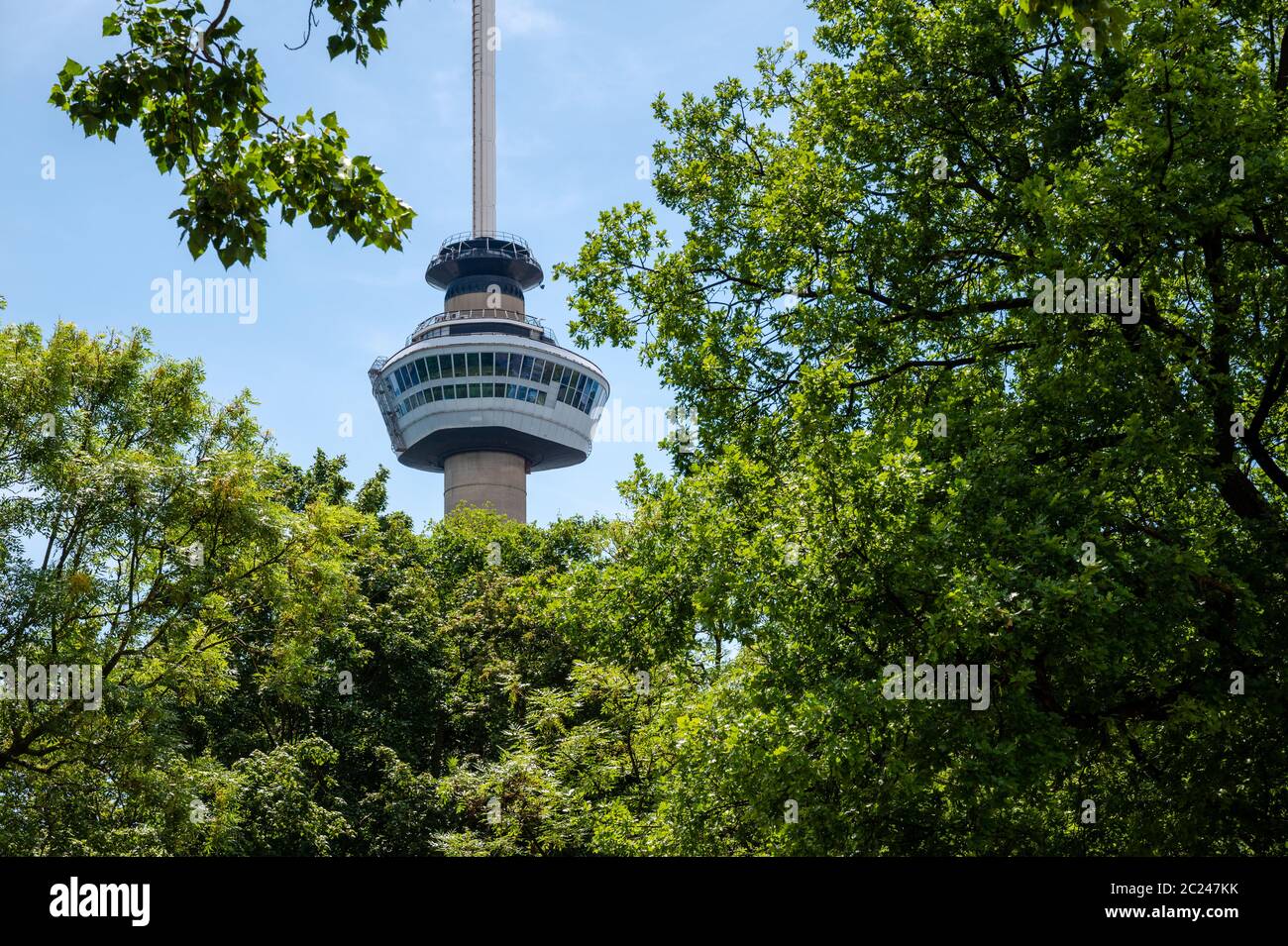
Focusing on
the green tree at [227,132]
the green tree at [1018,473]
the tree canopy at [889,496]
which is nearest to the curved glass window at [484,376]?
the tree canopy at [889,496]

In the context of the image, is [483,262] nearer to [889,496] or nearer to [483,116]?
[483,116]

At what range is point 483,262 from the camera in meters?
88.5

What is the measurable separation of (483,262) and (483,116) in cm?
1502

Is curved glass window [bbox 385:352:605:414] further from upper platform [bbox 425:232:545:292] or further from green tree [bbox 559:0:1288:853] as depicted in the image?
green tree [bbox 559:0:1288:853]

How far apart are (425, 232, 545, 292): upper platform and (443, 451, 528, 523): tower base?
1344cm

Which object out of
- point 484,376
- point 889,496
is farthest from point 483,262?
point 889,496

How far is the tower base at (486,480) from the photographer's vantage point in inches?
3408

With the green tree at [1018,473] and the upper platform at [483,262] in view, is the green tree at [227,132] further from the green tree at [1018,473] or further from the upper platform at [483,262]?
the upper platform at [483,262]

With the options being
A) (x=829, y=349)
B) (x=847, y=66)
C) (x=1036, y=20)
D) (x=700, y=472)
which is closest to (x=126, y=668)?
(x=700, y=472)

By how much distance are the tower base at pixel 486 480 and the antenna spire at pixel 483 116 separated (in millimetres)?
17957

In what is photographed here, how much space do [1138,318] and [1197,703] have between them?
13.7ft

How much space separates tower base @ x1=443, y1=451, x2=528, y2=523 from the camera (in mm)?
86562

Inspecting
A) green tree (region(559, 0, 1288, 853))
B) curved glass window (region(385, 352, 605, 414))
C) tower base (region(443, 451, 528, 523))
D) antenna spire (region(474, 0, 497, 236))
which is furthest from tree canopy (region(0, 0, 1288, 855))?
antenna spire (region(474, 0, 497, 236))
